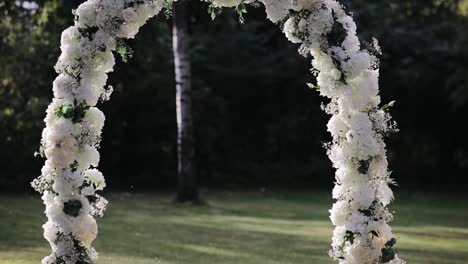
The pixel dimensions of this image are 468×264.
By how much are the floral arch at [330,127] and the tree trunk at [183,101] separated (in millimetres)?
10883

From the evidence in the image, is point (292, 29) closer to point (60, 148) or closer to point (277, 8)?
point (277, 8)

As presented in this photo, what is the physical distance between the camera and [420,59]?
24.5 meters

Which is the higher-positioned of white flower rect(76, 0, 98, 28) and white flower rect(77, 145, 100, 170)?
white flower rect(76, 0, 98, 28)

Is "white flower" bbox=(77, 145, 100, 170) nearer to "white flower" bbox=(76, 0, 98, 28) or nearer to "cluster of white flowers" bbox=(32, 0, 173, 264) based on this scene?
"cluster of white flowers" bbox=(32, 0, 173, 264)

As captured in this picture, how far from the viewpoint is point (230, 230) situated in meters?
14.3

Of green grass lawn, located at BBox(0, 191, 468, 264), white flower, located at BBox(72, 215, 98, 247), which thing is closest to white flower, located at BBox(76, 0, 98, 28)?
white flower, located at BBox(72, 215, 98, 247)

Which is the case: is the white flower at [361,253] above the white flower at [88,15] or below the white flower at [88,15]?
below

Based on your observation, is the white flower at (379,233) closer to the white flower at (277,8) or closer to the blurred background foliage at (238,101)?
the white flower at (277,8)

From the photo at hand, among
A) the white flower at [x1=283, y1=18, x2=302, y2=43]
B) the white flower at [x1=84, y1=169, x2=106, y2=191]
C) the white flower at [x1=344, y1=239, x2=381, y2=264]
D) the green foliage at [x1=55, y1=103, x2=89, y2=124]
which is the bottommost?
the white flower at [x1=344, y1=239, x2=381, y2=264]

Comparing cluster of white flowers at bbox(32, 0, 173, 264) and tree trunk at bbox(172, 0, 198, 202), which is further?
tree trunk at bbox(172, 0, 198, 202)

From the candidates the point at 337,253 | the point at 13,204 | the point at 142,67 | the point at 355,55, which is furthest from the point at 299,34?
the point at 142,67

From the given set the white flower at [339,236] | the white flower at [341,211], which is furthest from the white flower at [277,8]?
the white flower at [339,236]

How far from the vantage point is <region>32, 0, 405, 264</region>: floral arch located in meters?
7.04

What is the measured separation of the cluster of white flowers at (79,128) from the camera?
7035 mm
